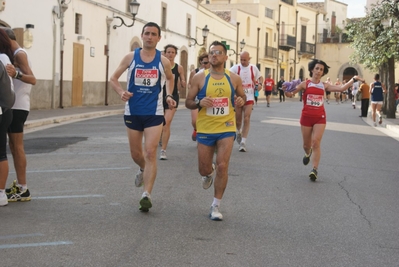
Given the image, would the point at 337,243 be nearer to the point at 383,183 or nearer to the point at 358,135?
the point at 383,183

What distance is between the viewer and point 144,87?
7438mm

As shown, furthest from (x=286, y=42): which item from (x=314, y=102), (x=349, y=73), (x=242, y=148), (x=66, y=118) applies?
(x=314, y=102)

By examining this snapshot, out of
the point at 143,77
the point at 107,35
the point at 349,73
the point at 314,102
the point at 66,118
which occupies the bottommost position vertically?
the point at 66,118

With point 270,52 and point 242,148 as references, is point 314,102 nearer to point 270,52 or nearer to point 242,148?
point 242,148

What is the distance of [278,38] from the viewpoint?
7244cm

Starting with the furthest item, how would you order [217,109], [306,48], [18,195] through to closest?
[306,48], [18,195], [217,109]

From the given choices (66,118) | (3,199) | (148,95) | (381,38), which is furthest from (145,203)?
(381,38)

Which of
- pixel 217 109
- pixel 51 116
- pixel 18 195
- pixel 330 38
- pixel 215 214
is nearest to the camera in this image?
pixel 215 214

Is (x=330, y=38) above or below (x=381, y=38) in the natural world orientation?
above

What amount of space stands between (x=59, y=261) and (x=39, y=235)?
0.89 metres

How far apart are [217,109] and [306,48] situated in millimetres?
72288

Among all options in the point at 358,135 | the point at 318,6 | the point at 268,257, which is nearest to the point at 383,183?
the point at 268,257

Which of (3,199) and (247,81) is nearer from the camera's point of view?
(3,199)

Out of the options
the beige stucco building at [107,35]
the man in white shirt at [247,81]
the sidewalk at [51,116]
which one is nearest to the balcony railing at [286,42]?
the beige stucco building at [107,35]
